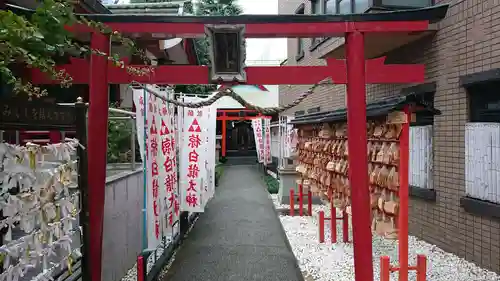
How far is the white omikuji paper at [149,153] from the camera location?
5.62 meters

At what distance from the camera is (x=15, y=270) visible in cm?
265

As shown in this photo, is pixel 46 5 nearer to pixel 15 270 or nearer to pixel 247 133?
pixel 15 270

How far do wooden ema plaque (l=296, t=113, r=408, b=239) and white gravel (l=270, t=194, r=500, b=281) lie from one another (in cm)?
Result: 94

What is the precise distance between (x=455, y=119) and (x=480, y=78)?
3.07 feet

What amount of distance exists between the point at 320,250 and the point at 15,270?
256 inches

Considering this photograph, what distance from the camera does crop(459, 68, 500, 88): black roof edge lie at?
6076 mm

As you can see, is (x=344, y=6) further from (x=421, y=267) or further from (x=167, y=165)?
(x=421, y=267)

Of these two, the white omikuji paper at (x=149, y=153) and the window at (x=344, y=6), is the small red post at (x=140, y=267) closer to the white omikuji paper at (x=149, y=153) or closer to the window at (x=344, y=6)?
the white omikuji paper at (x=149, y=153)

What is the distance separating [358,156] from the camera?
5180mm

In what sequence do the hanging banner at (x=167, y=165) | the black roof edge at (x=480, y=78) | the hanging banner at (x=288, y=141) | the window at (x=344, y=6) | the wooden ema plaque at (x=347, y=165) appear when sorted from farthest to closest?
the hanging banner at (x=288, y=141)
the window at (x=344, y=6)
the hanging banner at (x=167, y=165)
the black roof edge at (x=480, y=78)
the wooden ema plaque at (x=347, y=165)

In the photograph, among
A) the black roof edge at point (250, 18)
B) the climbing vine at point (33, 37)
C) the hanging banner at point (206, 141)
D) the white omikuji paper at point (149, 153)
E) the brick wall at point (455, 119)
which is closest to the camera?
the climbing vine at point (33, 37)

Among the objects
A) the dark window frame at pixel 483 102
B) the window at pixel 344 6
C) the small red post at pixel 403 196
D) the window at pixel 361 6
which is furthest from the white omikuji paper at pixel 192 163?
the dark window frame at pixel 483 102

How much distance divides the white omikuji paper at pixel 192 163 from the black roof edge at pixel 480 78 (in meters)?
5.26

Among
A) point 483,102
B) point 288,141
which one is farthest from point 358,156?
point 288,141
